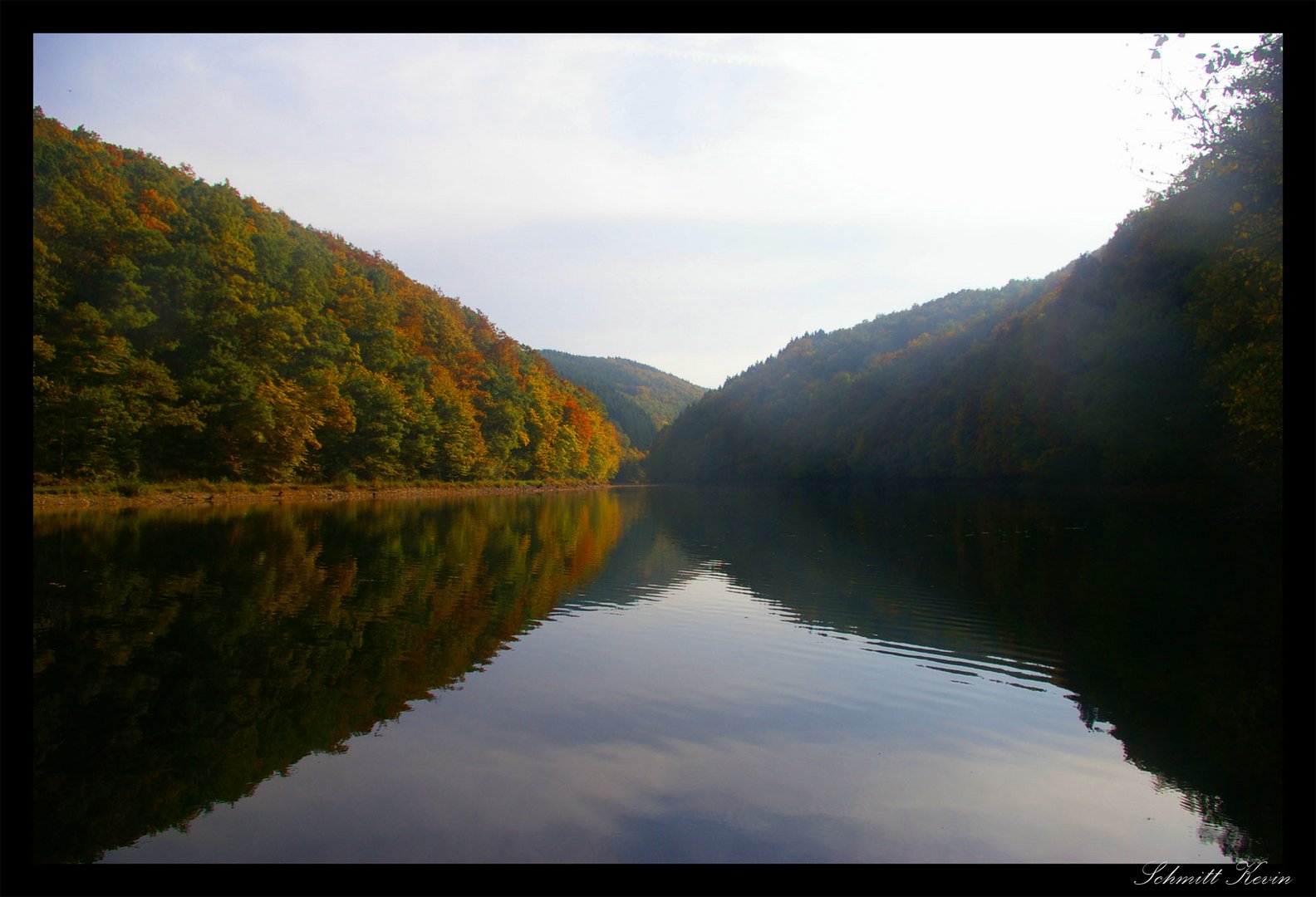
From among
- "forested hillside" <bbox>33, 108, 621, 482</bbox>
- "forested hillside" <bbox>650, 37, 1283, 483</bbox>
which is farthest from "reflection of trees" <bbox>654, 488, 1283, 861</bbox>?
"forested hillside" <bbox>33, 108, 621, 482</bbox>

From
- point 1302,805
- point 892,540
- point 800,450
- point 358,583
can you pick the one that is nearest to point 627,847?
point 1302,805

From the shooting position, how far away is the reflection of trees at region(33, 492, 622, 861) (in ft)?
17.8

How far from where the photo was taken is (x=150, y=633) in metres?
9.50

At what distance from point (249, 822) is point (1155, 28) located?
7225 mm

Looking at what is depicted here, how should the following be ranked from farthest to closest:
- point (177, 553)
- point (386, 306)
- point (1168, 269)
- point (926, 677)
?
point (386, 306) → point (1168, 269) → point (177, 553) → point (926, 677)

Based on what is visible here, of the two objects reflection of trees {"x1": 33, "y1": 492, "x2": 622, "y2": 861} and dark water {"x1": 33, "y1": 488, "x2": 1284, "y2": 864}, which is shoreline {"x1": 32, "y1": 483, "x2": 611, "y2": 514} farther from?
dark water {"x1": 33, "y1": 488, "x2": 1284, "y2": 864}

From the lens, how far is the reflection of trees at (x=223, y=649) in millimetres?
5434

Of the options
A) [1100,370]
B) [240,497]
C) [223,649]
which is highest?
[1100,370]

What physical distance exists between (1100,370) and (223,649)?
137 feet

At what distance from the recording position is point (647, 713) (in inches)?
285

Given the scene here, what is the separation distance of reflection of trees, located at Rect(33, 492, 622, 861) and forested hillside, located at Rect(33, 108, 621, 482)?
13723mm

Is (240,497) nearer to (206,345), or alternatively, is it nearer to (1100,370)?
(206,345)

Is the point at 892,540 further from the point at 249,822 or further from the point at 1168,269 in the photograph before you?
the point at 1168,269

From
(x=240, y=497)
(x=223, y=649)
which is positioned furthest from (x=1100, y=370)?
(x=240, y=497)
